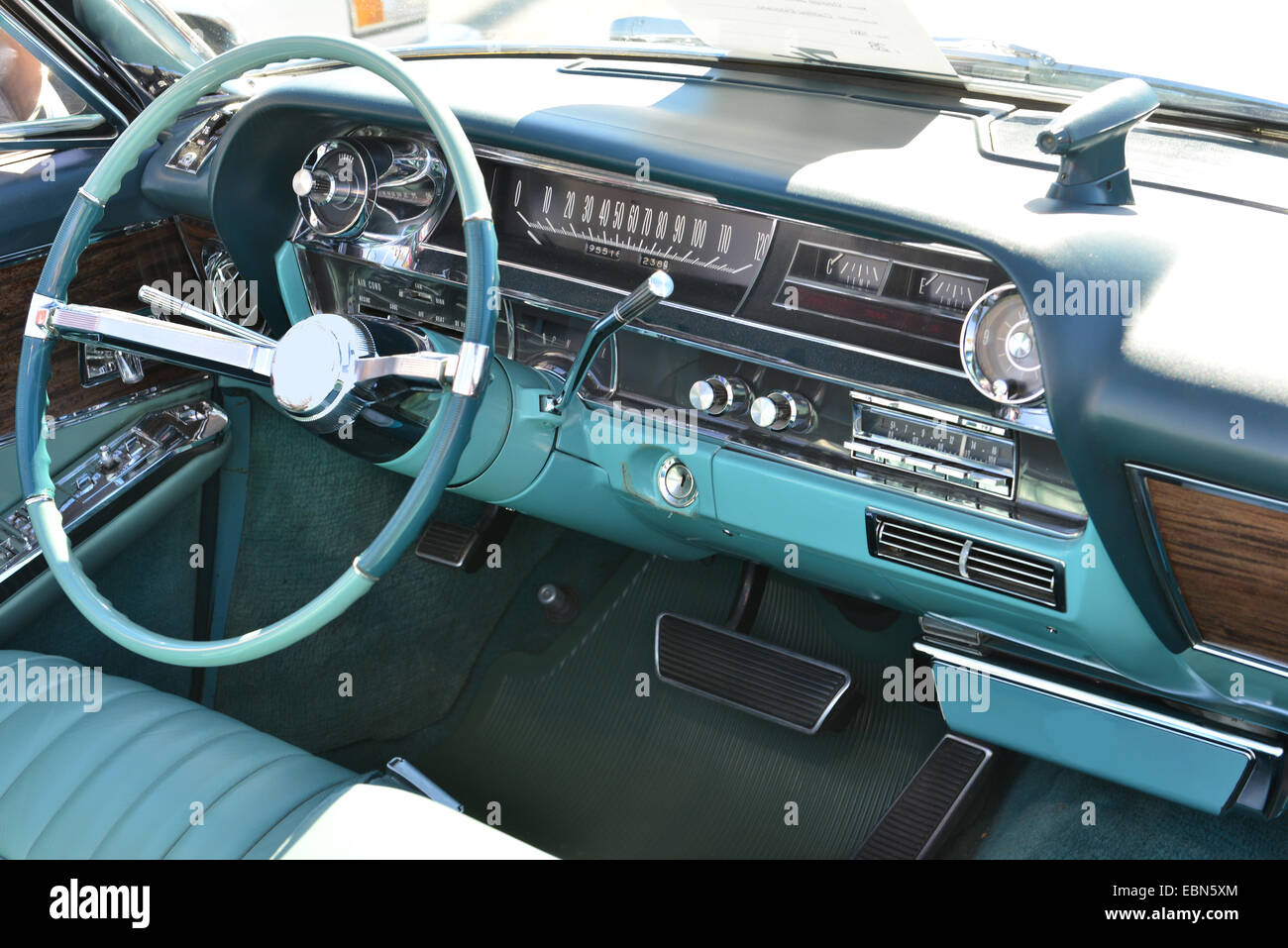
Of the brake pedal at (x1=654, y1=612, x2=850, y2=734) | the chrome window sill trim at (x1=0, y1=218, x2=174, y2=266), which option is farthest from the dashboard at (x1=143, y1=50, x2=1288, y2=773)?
the brake pedal at (x1=654, y1=612, x2=850, y2=734)

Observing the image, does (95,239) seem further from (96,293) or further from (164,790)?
(164,790)

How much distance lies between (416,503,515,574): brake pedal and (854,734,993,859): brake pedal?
102 centimetres

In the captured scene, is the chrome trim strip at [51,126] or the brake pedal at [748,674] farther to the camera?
the brake pedal at [748,674]

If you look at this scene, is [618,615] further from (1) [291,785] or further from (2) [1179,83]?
(2) [1179,83]

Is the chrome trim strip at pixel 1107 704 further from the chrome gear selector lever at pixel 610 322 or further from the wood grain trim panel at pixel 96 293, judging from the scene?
the wood grain trim panel at pixel 96 293

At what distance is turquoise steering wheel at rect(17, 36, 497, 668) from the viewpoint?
1.29m

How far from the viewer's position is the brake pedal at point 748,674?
2236 mm

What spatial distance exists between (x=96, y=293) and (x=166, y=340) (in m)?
0.75

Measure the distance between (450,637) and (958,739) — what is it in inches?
44.8

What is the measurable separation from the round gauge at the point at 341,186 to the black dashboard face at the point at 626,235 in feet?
0.75

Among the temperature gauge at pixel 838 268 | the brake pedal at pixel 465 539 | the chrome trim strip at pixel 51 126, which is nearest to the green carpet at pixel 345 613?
the brake pedal at pixel 465 539

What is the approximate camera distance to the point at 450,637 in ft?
8.55

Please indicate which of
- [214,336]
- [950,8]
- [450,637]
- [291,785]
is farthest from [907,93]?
[450,637]

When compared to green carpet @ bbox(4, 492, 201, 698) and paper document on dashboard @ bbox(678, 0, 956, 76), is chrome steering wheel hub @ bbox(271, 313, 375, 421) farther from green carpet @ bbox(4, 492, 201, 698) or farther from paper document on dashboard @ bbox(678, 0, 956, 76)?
green carpet @ bbox(4, 492, 201, 698)
